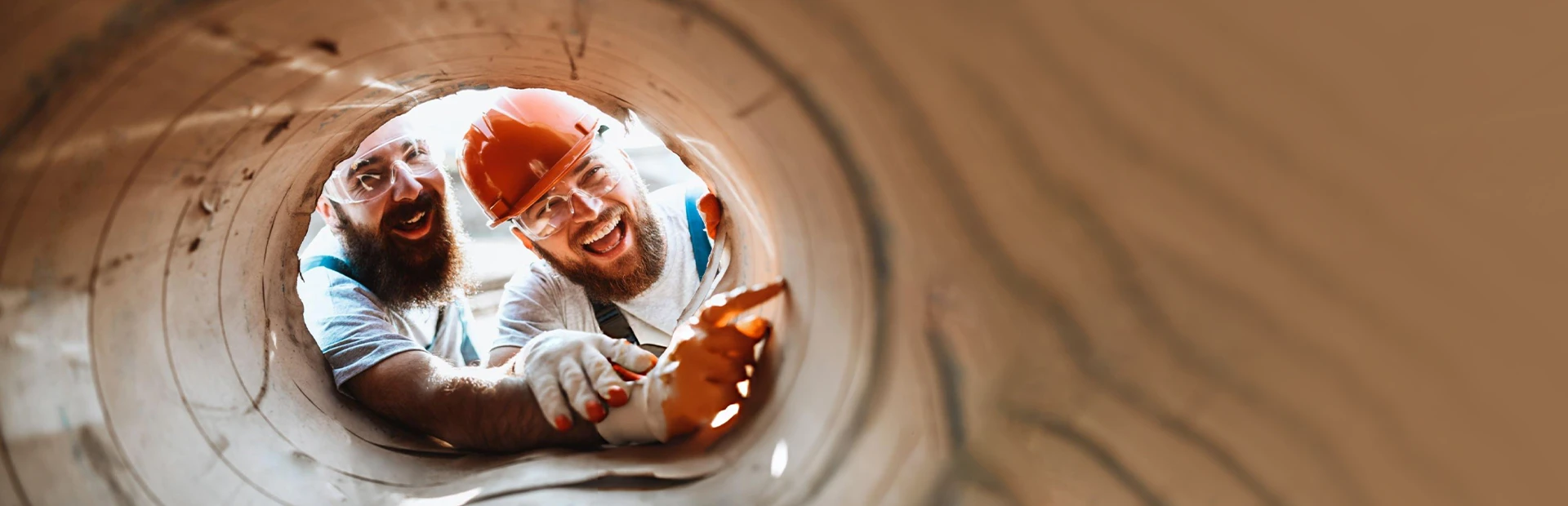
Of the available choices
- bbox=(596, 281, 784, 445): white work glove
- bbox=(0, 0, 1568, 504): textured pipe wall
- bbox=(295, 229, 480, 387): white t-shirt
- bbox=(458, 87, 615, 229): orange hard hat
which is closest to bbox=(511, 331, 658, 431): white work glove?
bbox=(596, 281, 784, 445): white work glove

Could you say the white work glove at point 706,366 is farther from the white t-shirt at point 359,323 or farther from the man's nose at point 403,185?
the man's nose at point 403,185

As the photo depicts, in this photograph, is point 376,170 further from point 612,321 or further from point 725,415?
point 725,415

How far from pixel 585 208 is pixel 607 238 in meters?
0.17

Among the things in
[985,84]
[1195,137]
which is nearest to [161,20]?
[985,84]

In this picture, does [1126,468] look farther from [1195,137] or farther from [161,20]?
[161,20]

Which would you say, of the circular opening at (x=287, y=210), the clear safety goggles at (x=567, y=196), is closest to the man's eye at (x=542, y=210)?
the clear safety goggles at (x=567, y=196)

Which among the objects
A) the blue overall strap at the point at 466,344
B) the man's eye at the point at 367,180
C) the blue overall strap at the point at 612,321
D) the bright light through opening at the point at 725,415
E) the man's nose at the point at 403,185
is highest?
the blue overall strap at the point at 612,321

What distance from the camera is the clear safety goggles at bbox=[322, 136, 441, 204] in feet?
11.0

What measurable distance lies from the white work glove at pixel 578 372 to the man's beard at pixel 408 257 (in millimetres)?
1394

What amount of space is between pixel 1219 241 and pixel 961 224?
20 centimetres

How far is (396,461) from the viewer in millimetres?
1788

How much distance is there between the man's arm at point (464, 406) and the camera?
2133 mm

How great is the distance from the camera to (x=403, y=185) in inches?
142

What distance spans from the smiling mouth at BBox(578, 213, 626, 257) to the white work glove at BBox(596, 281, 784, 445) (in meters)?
1.82
